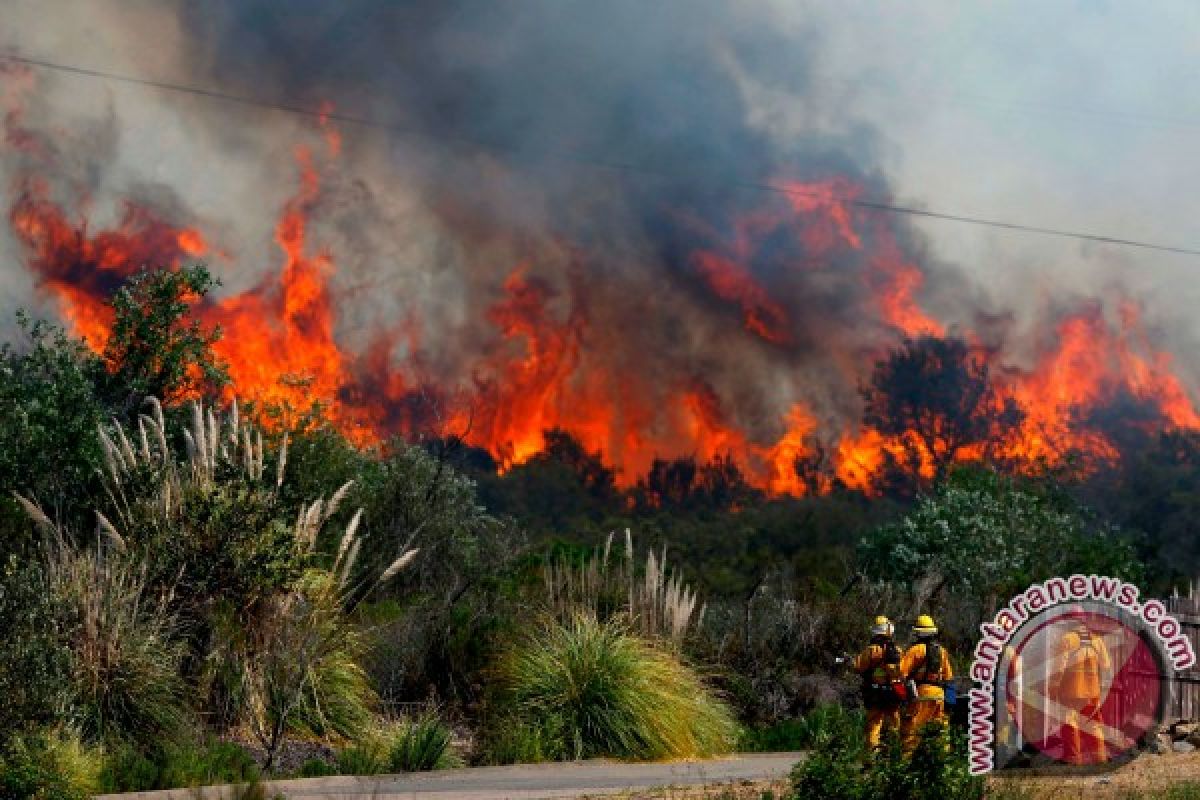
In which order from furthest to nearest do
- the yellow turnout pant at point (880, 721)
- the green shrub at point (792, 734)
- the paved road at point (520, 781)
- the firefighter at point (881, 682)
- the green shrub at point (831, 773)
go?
the green shrub at point (792, 734) < the yellow turnout pant at point (880, 721) < the firefighter at point (881, 682) < the paved road at point (520, 781) < the green shrub at point (831, 773)

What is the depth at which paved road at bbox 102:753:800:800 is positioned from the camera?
1420cm

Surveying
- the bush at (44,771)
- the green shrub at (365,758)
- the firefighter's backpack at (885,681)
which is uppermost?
the firefighter's backpack at (885,681)

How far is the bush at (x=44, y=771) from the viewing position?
510 inches

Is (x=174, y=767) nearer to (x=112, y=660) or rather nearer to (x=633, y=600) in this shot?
(x=112, y=660)

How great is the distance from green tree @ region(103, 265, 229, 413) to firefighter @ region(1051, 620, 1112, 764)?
2015cm

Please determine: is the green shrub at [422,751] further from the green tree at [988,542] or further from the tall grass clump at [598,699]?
the green tree at [988,542]

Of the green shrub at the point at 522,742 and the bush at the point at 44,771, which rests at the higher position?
the green shrub at the point at 522,742

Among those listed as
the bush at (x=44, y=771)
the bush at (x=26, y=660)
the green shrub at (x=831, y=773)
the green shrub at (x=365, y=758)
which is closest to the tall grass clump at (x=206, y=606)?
the green shrub at (x=365, y=758)

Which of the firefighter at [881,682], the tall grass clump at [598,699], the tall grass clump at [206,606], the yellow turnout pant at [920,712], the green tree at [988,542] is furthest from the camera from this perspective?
the green tree at [988,542]

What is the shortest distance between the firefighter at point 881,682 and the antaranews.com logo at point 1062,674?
116cm

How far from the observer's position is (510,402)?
92.4m

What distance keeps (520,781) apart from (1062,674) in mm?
5791

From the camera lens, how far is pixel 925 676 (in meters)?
14.9

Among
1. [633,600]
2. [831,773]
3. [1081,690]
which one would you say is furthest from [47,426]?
[831,773]
